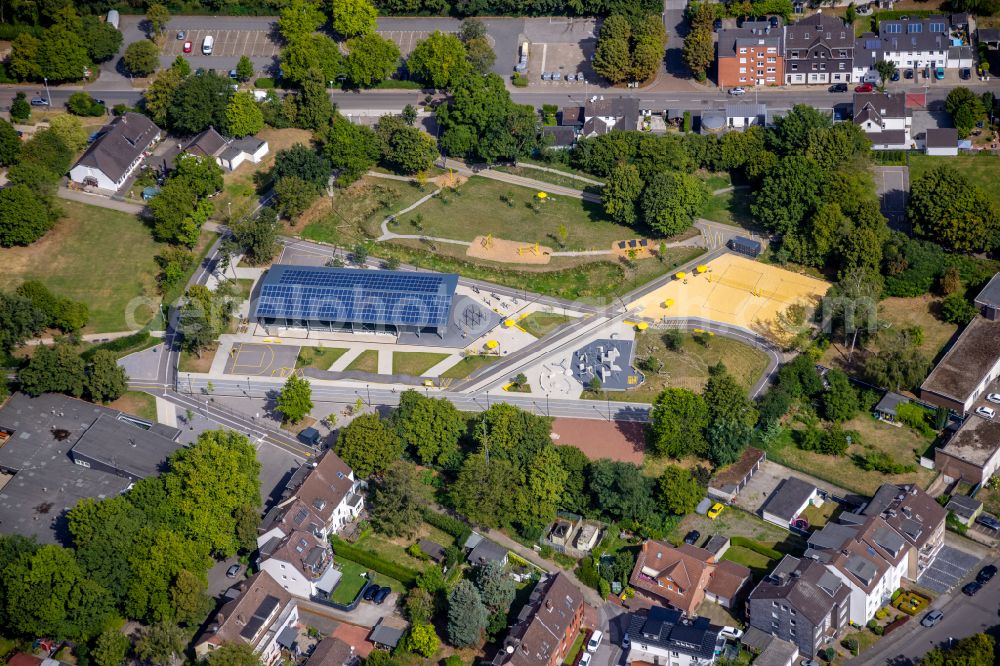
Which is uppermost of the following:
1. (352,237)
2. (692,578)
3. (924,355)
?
(352,237)

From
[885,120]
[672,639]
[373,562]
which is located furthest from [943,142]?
[373,562]

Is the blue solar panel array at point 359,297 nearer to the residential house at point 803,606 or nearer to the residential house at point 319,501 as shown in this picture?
the residential house at point 319,501

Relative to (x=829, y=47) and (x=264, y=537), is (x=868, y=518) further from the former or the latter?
(x=829, y=47)

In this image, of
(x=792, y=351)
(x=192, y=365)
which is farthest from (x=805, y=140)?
(x=192, y=365)

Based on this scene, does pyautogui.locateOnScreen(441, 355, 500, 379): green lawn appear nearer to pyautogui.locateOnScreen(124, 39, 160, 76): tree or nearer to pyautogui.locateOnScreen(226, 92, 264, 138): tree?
pyautogui.locateOnScreen(226, 92, 264, 138): tree

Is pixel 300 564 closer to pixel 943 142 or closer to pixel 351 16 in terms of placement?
pixel 351 16

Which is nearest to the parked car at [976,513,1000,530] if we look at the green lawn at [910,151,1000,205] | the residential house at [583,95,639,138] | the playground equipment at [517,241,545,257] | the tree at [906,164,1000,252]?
the tree at [906,164,1000,252]
